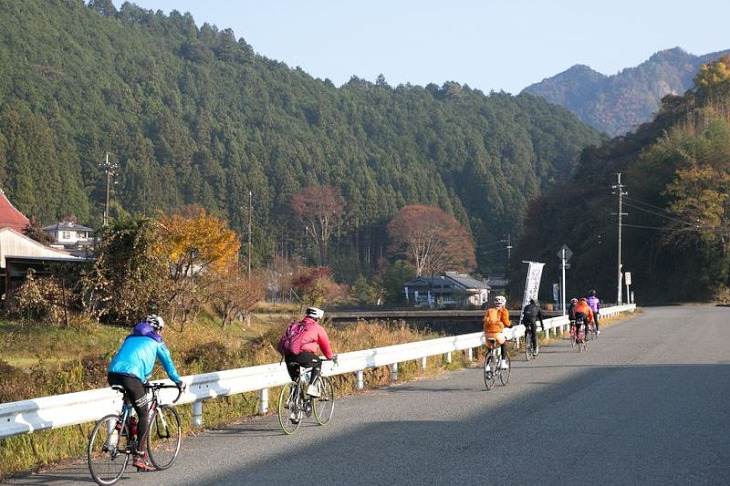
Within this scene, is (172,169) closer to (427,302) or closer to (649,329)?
(427,302)

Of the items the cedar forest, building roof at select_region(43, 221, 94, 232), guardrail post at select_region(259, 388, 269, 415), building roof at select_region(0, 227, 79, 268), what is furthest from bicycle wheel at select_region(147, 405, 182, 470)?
building roof at select_region(43, 221, 94, 232)

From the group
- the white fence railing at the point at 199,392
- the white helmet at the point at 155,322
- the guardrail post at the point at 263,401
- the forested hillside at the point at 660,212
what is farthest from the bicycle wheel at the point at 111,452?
the forested hillside at the point at 660,212

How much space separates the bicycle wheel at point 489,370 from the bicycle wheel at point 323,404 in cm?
474

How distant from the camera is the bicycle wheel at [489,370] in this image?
673 inches

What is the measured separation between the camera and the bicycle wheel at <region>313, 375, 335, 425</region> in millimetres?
12663

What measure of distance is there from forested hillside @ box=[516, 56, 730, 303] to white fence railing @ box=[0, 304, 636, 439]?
66.6 meters

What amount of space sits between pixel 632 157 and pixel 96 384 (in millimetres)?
99731

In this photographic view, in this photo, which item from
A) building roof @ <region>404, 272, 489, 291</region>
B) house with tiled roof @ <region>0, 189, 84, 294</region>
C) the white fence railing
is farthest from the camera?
building roof @ <region>404, 272, 489, 291</region>

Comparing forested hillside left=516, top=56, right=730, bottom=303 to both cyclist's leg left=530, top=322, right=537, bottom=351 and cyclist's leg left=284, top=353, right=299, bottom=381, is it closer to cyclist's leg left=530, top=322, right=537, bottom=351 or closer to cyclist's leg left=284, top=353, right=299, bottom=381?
cyclist's leg left=530, top=322, right=537, bottom=351

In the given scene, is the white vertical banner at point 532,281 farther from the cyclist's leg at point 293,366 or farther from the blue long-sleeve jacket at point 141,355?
the blue long-sleeve jacket at point 141,355

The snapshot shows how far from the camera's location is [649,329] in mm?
39406

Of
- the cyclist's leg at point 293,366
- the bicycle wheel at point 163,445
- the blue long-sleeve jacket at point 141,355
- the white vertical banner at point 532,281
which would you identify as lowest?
the bicycle wheel at point 163,445

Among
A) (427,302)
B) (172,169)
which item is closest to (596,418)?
(427,302)

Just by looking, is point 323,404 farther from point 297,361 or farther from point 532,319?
point 532,319
